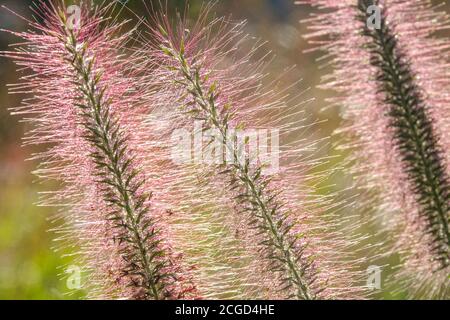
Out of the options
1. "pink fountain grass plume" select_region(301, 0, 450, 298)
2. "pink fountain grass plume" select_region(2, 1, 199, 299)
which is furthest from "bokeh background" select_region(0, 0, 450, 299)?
"pink fountain grass plume" select_region(301, 0, 450, 298)

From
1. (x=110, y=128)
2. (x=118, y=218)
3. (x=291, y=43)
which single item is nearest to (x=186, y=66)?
(x=110, y=128)

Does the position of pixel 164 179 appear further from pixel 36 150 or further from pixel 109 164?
pixel 36 150

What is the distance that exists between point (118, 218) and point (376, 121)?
60.6 inches

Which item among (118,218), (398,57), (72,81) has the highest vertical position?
(398,57)

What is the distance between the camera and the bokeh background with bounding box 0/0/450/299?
254 inches

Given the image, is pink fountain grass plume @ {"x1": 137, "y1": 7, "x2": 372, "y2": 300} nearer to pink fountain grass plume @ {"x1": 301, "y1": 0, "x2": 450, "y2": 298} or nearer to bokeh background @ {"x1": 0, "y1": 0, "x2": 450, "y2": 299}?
bokeh background @ {"x1": 0, "y1": 0, "x2": 450, "y2": 299}

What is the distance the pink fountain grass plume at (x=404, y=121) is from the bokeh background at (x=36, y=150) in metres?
0.35

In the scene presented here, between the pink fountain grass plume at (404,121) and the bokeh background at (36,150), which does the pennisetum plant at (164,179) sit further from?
the pink fountain grass plume at (404,121)

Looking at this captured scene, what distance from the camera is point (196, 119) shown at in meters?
3.26

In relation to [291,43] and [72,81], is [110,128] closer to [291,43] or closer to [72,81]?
[72,81]

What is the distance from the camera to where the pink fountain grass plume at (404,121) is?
376 cm

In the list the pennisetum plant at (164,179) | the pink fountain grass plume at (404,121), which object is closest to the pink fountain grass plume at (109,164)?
the pennisetum plant at (164,179)

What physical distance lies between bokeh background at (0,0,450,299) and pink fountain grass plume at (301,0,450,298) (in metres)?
0.35

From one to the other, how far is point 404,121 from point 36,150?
7.15 meters
